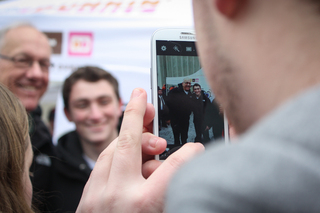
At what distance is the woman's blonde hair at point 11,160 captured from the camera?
0.75 m

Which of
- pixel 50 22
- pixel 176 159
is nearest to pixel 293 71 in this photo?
pixel 176 159

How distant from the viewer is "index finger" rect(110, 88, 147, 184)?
0.49m

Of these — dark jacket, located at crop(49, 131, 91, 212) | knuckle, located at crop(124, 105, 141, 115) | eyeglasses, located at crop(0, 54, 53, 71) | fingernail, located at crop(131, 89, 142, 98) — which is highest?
eyeglasses, located at crop(0, 54, 53, 71)

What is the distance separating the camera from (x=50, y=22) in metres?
2.43

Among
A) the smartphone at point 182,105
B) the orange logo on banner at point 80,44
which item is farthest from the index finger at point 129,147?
the orange logo on banner at point 80,44

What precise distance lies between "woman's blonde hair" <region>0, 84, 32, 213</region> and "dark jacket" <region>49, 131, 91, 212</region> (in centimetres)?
88

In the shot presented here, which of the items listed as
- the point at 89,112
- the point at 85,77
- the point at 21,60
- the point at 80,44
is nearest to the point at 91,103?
the point at 89,112

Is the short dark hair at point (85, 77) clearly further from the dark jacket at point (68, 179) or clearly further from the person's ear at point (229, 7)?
the person's ear at point (229, 7)

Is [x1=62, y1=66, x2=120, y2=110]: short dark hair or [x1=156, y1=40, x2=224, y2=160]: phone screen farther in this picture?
[x1=62, y1=66, x2=120, y2=110]: short dark hair

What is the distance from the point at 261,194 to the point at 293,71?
0.45 ft

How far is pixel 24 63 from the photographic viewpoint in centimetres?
188

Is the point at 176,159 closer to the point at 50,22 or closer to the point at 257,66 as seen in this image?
the point at 257,66

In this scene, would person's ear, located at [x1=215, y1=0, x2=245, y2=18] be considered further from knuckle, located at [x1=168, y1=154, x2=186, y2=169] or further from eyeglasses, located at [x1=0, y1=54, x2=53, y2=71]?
eyeglasses, located at [x1=0, y1=54, x2=53, y2=71]

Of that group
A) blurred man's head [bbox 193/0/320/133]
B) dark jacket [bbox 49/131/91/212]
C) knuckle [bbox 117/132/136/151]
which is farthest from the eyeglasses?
blurred man's head [bbox 193/0/320/133]
